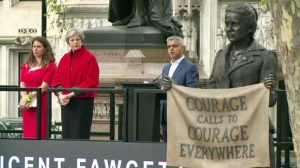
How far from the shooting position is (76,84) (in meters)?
14.4

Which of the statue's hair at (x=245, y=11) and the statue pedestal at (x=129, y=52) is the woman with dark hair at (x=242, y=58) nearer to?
the statue's hair at (x=245, y=11)

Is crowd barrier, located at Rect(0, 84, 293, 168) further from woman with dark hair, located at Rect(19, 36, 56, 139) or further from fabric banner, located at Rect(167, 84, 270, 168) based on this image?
woman with dark hair, located at Rect(19, 36, 56, 139)

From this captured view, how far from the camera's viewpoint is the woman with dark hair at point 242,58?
11.8 metres

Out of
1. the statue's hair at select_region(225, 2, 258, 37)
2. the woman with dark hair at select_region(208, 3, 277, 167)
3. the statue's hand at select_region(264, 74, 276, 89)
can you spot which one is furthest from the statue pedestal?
the statue's hand at select_region(264, 74, 276, 89)

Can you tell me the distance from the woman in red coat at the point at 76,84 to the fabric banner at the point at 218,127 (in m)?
1.79

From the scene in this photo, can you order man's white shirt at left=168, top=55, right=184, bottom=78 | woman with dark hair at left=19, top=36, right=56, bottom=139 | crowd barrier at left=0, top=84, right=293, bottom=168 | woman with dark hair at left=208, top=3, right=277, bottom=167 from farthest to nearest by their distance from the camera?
woman with dark hair at left=19, top=36, right=56, bottom=139 → man's white shirt at left=168, top=55, right=184, bottom=78 → crowd barrier at left=0, top=84, right=293, bottom=168 → woman with dark hair at left=208, top=3, right=277, bottom=167

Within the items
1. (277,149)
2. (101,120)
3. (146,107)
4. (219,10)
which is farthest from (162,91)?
(219,10)

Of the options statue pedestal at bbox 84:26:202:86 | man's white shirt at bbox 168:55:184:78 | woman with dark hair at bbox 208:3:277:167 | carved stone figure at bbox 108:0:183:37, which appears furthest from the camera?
carved stone figure at bbox 108:0:183:37

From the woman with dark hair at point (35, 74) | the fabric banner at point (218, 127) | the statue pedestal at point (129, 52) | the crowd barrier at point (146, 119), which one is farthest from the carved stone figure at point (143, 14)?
the fabric banner at point (218, 127)

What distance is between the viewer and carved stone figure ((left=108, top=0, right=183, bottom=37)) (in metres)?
16.3

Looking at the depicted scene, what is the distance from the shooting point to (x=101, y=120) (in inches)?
632

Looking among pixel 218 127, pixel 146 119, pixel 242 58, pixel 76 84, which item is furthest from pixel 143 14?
pixel 242 58

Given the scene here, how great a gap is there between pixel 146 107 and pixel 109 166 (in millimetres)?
731

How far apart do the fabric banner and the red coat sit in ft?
6.96
